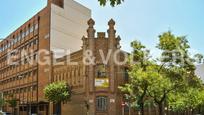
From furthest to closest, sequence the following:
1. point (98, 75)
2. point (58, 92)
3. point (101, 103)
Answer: point (58, 92)
point (98, 75)
point (101, 103)

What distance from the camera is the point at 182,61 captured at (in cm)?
3117

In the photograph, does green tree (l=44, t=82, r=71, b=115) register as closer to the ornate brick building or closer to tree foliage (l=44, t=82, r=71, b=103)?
tree foliage (l=44, t=82, r=71, b=103)

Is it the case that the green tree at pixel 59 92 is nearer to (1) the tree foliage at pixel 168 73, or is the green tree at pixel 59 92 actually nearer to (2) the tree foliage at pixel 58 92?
(2) the tree foliage at pixel 58 92

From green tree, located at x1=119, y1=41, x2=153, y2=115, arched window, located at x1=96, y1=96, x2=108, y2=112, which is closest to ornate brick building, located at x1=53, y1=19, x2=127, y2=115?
arched window, located at x1=96, y1=96, x2=108, y2=112

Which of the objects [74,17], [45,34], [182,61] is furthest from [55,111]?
[182,61]

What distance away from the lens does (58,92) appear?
47.5 m

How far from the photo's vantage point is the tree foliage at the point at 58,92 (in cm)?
4744

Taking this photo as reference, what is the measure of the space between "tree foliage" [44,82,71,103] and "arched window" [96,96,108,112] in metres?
5.06

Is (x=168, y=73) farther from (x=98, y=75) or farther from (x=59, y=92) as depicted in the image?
(x=59, y=92)

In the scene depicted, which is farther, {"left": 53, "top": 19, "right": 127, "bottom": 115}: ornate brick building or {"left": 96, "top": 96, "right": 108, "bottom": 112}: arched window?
{"left": 53, "top": 19, "right": 127, "bottom": 115}: ornate brick building

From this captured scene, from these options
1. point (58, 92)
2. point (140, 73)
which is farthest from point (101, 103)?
point (140, 73)

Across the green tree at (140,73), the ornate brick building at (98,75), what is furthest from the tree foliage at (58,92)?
the green tree at (140,73)

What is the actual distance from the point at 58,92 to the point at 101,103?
6721mm

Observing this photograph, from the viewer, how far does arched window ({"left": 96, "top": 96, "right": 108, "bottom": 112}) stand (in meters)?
45.1
